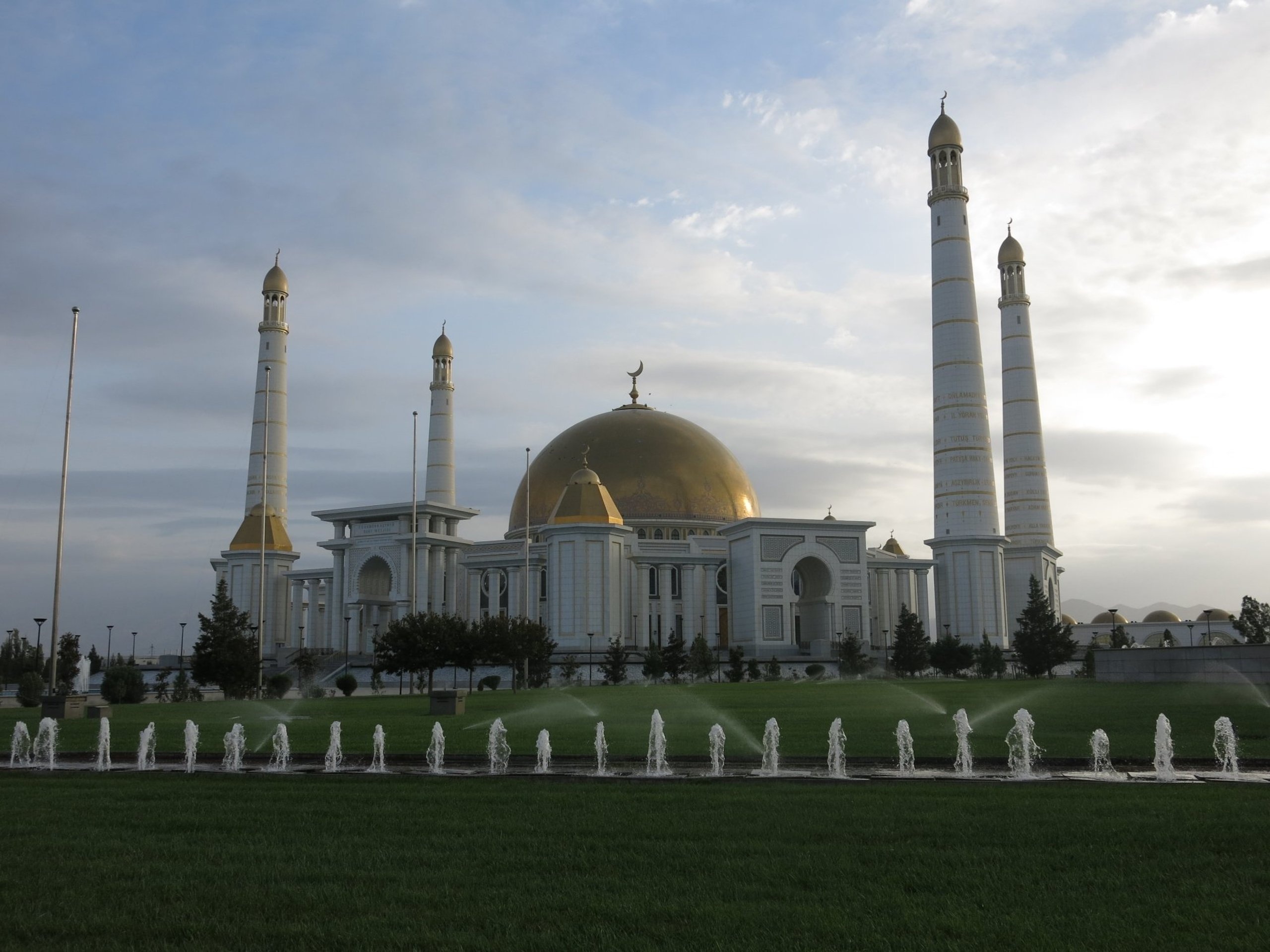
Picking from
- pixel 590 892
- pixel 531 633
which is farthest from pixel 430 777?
pixel 531 633

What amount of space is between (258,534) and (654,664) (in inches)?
1021

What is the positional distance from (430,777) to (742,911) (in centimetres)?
781

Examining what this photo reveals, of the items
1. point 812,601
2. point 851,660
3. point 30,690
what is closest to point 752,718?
point 30,690

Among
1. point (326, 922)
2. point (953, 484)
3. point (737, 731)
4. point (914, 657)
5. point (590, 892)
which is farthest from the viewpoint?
point (953, 484)

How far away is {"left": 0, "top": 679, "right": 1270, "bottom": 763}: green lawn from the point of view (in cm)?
1733

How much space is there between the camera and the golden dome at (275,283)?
6725cm

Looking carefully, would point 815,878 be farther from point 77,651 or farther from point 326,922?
point 77,651

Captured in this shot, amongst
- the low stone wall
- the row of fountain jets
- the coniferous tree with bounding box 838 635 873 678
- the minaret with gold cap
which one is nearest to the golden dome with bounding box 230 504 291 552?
the minaret with gold cap

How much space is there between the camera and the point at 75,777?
14.6 metres

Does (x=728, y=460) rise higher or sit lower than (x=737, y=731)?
higher

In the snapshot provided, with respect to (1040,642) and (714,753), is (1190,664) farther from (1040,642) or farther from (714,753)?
(714,753)

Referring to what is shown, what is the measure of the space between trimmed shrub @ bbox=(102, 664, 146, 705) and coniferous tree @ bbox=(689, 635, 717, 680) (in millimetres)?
22621

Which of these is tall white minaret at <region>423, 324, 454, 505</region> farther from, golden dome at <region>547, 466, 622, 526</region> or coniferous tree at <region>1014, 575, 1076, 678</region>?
coniferous tree at <region>1014, 575, 1076, 678</region>

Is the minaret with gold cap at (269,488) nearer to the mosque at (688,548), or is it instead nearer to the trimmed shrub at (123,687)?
the mosque at (688,548)
